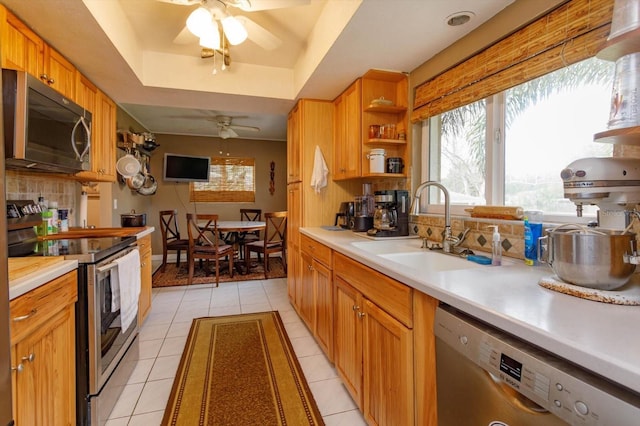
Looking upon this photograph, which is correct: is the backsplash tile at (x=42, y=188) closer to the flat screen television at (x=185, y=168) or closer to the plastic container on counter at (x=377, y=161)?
the plastic container on counter at (x=377, y=161)

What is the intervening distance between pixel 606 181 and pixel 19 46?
270cm

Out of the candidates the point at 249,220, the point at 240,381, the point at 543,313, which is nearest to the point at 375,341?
the point at 543,313

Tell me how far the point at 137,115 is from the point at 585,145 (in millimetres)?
5163

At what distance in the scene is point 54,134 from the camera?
1700 mm

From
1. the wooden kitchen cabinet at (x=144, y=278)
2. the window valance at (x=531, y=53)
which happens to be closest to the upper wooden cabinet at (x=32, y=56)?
the wooden kitchen cabinet at (x=144, y=278)

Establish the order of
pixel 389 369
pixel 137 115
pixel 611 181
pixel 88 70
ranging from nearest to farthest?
pixel 611 181, pixel 389 369, pixel 88 70, pixel 137 115

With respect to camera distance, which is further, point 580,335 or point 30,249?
point 30,249

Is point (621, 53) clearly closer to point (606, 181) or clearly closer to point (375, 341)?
point (606, 181)

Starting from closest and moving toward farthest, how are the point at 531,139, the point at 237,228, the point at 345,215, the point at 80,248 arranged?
the point at 531,139 → the point at 80,248 → the point at 345,215 → the point at 237,228

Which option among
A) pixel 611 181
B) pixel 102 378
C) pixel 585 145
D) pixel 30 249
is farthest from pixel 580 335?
pixel 30 249

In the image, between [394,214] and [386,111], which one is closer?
[394,214]

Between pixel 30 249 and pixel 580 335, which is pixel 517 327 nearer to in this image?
pixel 580 335

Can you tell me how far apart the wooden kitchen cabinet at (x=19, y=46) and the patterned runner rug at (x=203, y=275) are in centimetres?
289

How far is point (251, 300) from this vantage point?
3.50 metres
